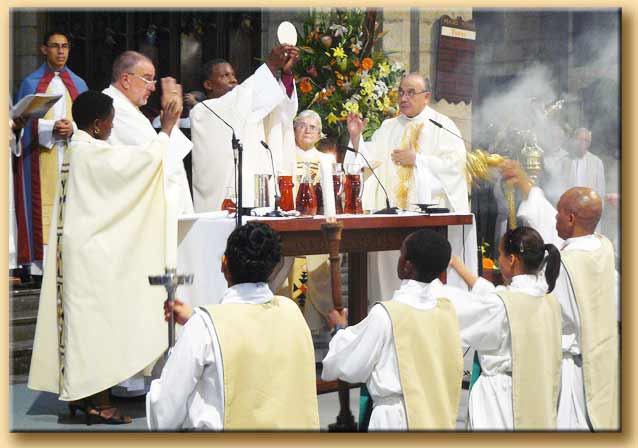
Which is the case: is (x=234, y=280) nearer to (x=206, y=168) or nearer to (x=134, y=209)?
(x=134, y=209)

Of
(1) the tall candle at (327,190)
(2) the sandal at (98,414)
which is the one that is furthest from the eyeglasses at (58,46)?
(2) the sandal at (98,414)

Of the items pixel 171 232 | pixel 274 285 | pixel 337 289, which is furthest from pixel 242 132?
pixel 337 289

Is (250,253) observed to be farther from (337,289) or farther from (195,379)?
(337,289)

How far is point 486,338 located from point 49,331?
2.47 m

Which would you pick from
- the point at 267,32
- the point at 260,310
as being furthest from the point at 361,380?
the point at 267,32

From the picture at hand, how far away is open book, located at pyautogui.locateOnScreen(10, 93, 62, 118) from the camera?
6.39 m

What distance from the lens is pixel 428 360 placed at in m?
4.84

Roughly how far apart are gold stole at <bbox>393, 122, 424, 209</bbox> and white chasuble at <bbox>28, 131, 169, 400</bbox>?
2013 millimetres

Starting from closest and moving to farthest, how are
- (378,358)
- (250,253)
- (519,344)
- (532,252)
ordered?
1. (250,253)
2. (378,358)
3. (519,344)
4. (532,252)

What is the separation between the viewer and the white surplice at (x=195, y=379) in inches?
171

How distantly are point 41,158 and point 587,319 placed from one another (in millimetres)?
3896

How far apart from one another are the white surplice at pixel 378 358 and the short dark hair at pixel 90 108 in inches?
83.4

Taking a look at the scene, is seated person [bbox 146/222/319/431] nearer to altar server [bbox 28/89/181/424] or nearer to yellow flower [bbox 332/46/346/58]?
altar server [bbox 28/89/181/424]

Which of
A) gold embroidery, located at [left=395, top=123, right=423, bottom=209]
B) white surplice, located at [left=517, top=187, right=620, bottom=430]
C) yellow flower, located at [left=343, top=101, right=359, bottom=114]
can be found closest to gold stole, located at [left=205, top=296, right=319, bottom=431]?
white surplice, located at [left=517, top=187, right=620, bottom=430]
